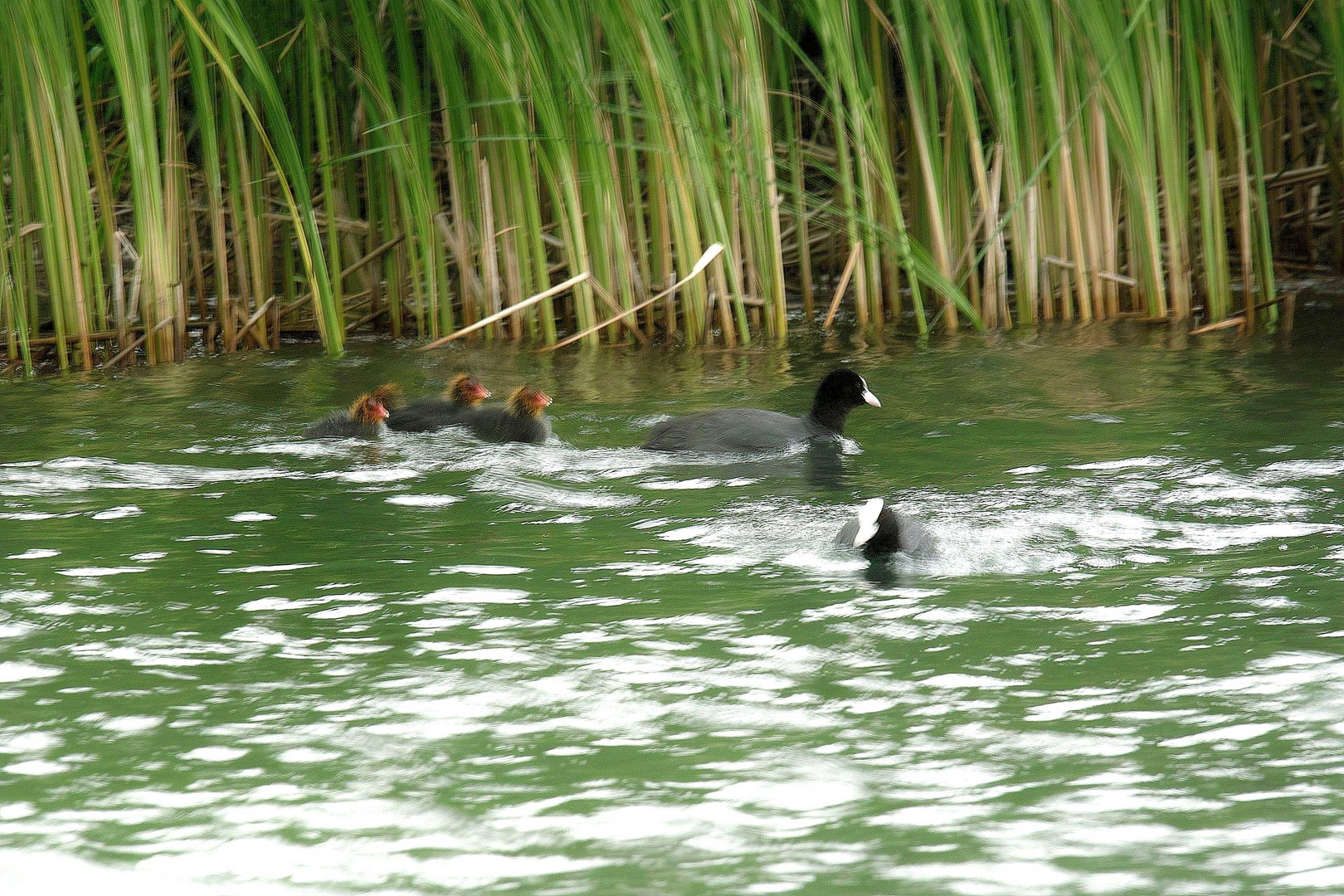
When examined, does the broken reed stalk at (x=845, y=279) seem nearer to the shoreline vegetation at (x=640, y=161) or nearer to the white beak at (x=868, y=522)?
the shoreline vegetation at (x=640, y=161)

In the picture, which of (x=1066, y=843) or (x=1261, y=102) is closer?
(x=1066, y=843)

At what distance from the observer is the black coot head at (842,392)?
24.2 ft

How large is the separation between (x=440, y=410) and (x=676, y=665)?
13.0 ft

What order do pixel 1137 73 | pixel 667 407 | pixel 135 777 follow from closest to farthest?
pixel 135 777, pixel 667 407, pixel 1137 73

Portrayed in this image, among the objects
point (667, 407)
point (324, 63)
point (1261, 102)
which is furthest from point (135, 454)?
point (1261, 102)

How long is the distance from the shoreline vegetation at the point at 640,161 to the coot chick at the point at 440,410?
0.72m

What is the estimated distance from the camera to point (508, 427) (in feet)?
24.5

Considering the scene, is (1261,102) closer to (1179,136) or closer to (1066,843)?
(1179,136)

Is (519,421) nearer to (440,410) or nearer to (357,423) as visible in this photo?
(440,410)

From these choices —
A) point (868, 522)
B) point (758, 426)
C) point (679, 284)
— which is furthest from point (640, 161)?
point (868, 522)

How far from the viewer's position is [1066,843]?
313cm

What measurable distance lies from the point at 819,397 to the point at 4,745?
4.40 meters

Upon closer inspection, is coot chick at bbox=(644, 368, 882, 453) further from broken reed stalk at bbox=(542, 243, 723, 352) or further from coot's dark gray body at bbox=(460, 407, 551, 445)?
broken reed stalk at bbox=(542, 243, 723, 352)

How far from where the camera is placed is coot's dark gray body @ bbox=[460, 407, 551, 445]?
24.4 ft
